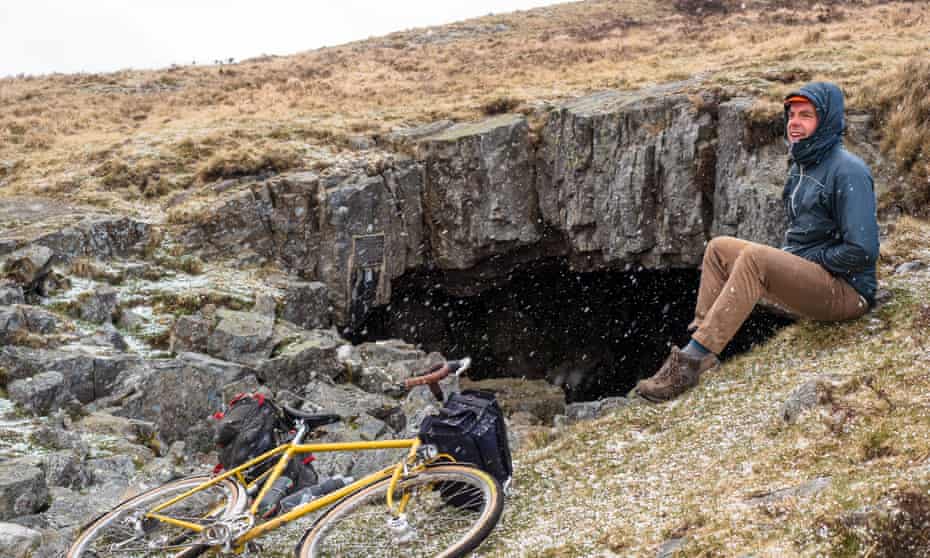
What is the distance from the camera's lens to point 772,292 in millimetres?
7848

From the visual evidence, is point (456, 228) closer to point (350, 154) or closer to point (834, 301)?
point (350, 154)

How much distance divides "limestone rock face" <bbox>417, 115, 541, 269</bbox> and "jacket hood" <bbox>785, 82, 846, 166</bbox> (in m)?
13.3

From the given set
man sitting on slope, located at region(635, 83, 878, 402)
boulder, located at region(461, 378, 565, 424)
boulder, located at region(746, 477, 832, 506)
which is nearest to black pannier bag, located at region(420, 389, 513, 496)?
boulder, located at region(746, 477, 832, 506)

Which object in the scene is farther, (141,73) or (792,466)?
(141,73)

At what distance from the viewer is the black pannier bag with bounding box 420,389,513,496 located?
6121 millimetres

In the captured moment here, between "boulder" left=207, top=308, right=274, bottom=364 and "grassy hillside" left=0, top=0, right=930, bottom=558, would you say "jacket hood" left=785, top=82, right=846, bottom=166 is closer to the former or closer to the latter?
"grassy hillside" left=0, top=0, right=930, bottom=558

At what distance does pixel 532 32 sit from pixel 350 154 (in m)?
28.6

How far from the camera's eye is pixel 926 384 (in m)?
5.94

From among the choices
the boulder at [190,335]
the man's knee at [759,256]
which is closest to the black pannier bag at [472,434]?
the man's knee at [759,256]

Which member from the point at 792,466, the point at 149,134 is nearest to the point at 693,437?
the point at 792,466

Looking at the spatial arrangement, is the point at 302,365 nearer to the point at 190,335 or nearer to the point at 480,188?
the point at 190,335

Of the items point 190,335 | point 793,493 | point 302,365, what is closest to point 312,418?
point 793,493

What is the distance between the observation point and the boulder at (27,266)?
1340 cm

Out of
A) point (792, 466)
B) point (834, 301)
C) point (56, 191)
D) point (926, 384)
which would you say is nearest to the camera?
point (792, 466)
